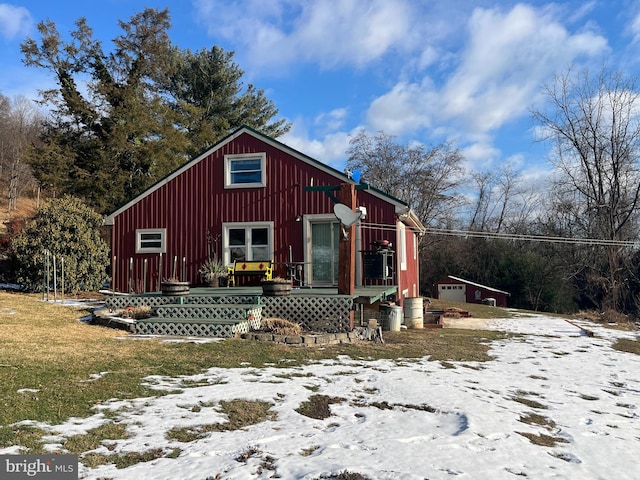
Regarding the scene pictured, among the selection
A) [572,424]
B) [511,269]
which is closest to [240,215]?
[572,424]

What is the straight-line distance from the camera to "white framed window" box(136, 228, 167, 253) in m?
14.7

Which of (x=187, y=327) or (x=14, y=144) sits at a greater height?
(x=14, y=144)

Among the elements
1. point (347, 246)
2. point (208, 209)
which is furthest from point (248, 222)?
point (347, 246)

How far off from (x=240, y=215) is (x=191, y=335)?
19.8 feet

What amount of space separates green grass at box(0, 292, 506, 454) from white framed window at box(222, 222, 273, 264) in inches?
185

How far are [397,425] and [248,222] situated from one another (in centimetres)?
1058

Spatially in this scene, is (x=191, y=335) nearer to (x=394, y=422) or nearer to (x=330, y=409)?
(x=330, y=409)

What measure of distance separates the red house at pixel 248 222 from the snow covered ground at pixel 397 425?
6.50 metres

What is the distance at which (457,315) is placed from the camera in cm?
1720

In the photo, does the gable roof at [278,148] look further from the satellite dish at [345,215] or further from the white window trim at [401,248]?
the satellite dish at [345,215]

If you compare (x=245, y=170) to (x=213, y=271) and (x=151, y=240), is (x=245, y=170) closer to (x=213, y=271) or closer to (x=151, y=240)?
(x=213, y=271)

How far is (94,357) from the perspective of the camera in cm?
641

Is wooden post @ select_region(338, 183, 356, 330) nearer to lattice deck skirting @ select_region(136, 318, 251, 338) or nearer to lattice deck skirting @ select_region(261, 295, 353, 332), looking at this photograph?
lattice deck skirting @ select_region(261, 295, 353, 332)

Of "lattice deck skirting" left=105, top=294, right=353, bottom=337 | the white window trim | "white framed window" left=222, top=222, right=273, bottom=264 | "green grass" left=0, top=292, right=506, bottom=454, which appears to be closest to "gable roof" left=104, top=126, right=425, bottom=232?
the white window trim
